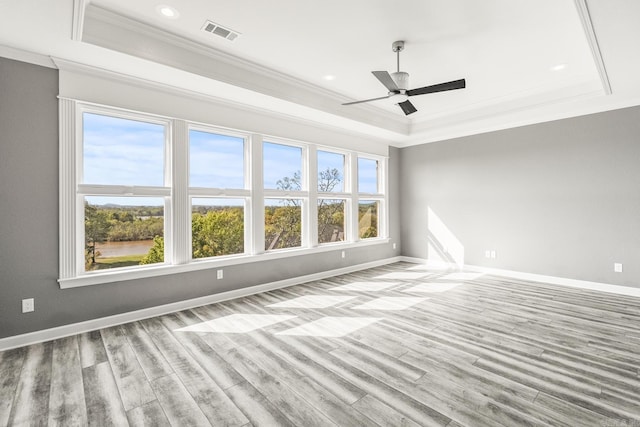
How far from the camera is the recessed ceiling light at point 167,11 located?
2701 millimetres

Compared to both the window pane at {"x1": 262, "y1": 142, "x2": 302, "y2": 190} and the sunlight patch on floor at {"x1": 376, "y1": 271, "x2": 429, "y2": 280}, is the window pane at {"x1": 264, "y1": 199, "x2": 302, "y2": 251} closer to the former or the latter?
the window pane at {"x1": 262, "y1": 142, "x2": 302, "y2": 190}

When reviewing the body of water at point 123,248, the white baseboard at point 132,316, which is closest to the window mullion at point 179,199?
the body of water at point 123,248

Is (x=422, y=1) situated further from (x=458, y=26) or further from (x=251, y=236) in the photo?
(x=251, y=236)

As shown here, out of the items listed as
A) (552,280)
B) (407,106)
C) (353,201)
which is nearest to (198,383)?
(407,106)

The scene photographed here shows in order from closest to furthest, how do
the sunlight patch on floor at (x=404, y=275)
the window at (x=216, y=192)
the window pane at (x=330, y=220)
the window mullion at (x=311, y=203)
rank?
the window at (x=216, y=192)
the window mullion at (x=311, y=203)
the sunlight patch on floor at (x=404, y=275)
the window pane at (x=330, y=220)

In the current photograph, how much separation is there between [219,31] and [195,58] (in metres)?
0.46

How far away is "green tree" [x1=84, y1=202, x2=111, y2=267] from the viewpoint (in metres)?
3.38

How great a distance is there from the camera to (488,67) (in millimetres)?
3916

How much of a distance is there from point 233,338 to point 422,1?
11.7 ft

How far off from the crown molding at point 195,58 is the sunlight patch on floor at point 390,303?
292cm

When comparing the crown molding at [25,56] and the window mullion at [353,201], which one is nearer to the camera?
the crown molding at [25,56]

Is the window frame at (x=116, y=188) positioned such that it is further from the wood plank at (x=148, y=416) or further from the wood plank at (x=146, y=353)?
the wood plank at (x=148, y=416)

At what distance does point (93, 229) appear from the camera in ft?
11.3

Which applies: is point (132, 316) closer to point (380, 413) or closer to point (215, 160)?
point (215, 160)
